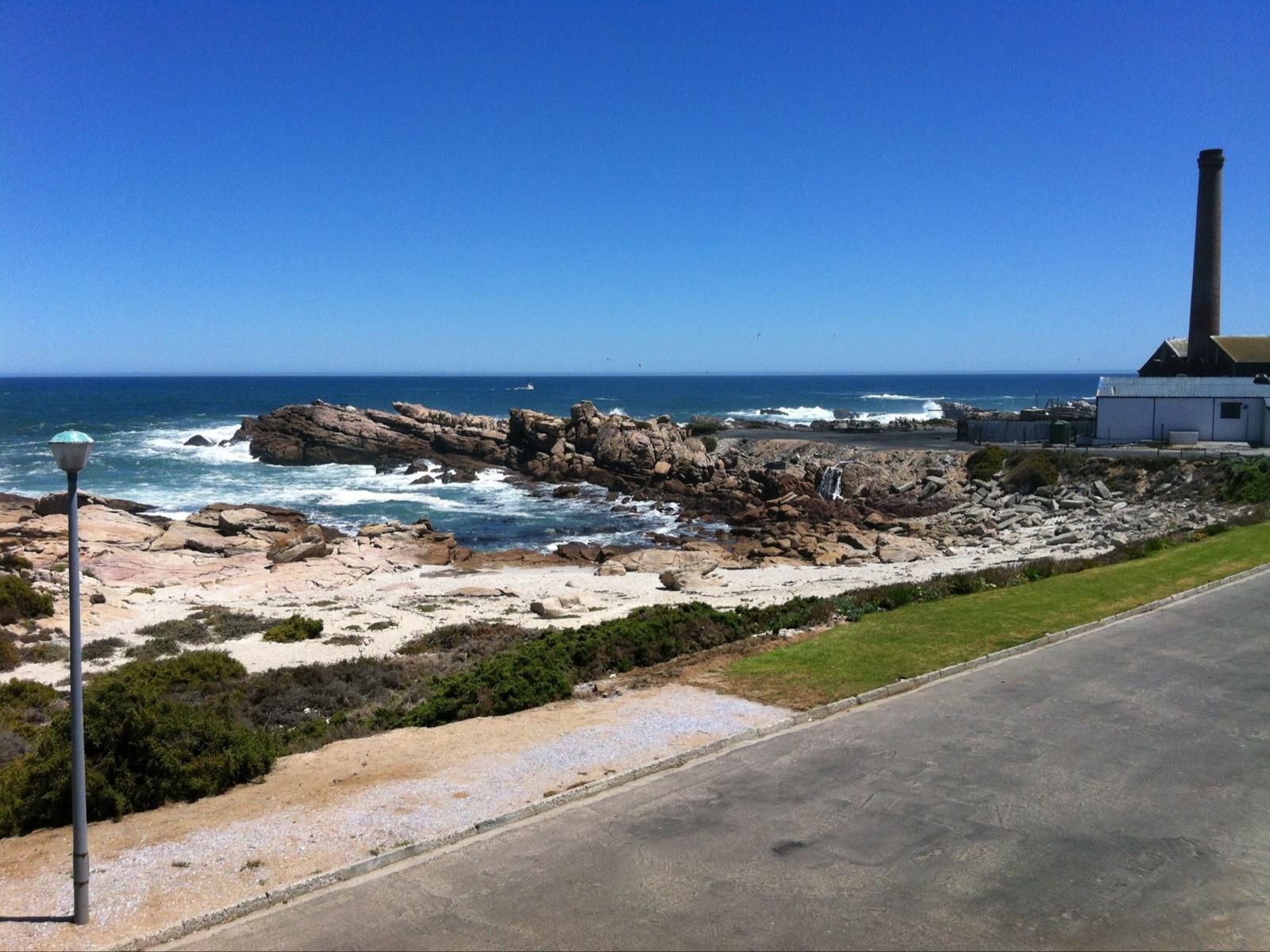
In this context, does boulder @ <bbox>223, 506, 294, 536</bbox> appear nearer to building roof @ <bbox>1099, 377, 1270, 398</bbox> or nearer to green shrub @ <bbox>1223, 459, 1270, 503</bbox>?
green shrub @ <bbox>1223, 459, 1270, 503</bbox>

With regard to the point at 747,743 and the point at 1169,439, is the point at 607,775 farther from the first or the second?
the point at 1169,439

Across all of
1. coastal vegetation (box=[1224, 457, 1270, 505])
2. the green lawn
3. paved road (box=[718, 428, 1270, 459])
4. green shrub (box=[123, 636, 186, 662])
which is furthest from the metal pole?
paved road (box=[718, 428, 1270, 459])

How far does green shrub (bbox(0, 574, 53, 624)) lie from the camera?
21.4 metres

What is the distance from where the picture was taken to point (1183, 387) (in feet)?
A: 148

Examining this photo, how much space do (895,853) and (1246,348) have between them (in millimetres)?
54239

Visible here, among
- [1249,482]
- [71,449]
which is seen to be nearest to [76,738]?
[71,449]

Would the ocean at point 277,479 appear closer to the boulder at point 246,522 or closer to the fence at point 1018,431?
the boulder at point 246,522

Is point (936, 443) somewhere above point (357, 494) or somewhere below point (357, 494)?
above

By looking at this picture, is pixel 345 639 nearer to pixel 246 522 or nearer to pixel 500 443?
pixel 246 522

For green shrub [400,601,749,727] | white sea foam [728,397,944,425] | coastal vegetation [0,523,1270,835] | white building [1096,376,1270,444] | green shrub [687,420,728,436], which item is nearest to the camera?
coastal vegetation [0,523,1270,835]

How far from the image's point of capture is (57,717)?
36.1 ft

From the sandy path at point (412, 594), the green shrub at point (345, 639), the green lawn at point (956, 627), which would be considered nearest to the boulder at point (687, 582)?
the sandy path at point (412, 594)

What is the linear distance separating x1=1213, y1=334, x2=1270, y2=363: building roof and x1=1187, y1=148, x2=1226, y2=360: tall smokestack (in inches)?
104

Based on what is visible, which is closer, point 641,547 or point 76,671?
point 76,671
